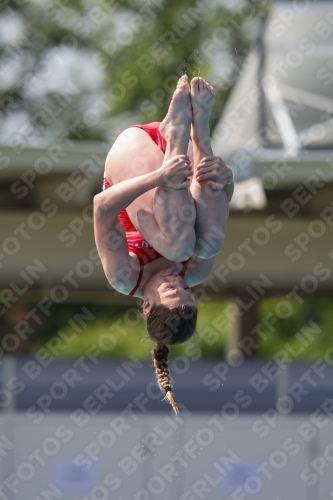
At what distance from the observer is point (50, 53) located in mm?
19391

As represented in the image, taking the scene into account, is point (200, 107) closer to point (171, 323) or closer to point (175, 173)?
point (175, 173)

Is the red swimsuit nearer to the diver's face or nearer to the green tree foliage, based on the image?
the diver's face

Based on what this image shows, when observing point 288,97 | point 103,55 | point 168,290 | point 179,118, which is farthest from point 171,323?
point 103,55

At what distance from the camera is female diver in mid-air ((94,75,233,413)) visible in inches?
160

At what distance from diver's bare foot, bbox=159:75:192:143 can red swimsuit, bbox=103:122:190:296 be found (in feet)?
0.67

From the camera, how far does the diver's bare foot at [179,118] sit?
4.20m

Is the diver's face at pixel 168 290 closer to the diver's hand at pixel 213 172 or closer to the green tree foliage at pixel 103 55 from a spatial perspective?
the diver's hand at pixel 213 172

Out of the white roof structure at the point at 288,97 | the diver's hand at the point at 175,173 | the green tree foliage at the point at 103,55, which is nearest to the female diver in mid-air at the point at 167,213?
the diver's hand at the point at 175,173

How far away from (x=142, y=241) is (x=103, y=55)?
14998 millimetres

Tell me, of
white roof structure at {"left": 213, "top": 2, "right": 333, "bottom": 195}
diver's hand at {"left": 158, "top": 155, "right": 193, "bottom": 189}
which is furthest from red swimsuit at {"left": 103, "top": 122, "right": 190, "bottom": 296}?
white roof structure at {"left": 213, "top": 2, "right": 333, "bottom": 195}

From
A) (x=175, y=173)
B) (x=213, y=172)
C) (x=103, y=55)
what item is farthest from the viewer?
(x=103, y=55)

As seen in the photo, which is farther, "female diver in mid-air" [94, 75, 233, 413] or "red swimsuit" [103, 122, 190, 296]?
"red swimsuit" [103, 122, 190, 296]

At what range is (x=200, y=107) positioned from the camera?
4.30 m

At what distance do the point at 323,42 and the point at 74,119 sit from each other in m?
9.58
